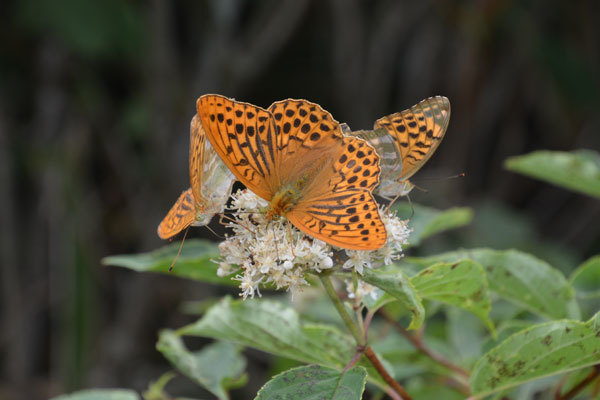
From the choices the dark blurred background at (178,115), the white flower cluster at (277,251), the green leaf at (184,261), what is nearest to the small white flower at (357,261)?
the white flower cluster at (277,251)

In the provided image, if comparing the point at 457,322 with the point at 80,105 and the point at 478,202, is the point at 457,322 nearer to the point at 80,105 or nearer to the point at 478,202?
the point at 478,202

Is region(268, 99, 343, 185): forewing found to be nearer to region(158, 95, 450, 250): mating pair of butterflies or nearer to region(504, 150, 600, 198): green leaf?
region(158, 95, 450, 250): mating pair of butterflies

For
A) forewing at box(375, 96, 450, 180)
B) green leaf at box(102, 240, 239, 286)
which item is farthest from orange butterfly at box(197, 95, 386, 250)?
green leaf at box(102, 240, 239, 286)

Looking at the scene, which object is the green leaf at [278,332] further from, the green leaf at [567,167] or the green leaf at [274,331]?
the green leaf at [567,167]

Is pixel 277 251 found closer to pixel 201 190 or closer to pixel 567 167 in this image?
Result: pixel 201 190

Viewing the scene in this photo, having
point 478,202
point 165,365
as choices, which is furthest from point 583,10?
point 165,365

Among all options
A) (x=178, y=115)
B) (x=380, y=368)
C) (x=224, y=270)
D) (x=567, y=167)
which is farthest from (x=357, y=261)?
(x=178, y=115)

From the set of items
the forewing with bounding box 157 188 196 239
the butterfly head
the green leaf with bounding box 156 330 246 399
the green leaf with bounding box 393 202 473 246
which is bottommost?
the green leaf with bounding box 156 330 246 399
